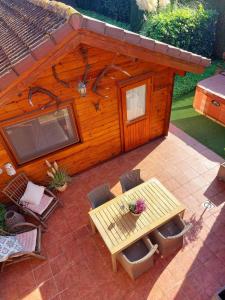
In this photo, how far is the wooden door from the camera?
707 centimetres

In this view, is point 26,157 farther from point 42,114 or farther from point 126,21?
point 126,21

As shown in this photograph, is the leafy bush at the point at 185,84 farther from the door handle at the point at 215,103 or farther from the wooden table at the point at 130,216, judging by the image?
the wooden table at the point at 130,216

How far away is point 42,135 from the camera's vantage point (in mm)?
7262

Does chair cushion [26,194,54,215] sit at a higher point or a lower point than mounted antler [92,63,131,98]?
lower

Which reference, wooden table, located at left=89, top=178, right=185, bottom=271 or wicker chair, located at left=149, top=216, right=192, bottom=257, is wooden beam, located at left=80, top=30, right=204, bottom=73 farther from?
wicker chair, located at left=149, top=216, right=192, bottom=257

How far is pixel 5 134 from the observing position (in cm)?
593

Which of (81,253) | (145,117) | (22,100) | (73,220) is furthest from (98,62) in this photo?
(81,253)

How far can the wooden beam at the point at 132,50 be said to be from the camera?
4772 millimetres

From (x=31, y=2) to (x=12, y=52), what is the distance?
316cm

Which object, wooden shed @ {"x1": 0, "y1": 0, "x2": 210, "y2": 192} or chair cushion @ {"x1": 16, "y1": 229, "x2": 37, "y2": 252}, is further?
chair cushion @ {"x1": 16, "y1": 229, "x2": 37, "y2": 252}

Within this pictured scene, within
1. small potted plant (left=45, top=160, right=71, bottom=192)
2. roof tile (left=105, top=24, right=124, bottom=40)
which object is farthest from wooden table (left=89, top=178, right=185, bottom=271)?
roof tile (left=105, top=24, right=124, bottom=40)

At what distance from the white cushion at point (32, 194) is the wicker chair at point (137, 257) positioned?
8.81ft

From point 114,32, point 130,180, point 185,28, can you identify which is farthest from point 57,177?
point 185,28

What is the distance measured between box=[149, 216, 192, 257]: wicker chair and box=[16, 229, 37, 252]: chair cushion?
2.75m
